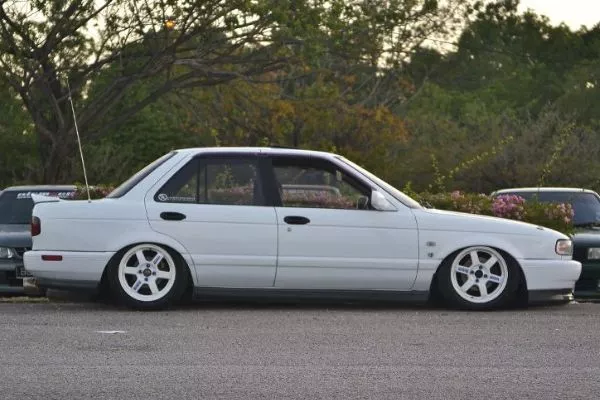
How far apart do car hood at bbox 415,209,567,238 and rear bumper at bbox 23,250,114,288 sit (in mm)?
2719

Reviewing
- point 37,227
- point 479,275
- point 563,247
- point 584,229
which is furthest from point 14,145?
A: point 563,247

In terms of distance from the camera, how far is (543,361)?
9.61 metres

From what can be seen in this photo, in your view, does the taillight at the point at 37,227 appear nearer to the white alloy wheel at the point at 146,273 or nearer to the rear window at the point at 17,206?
the white alloy wheel at the point at 146,273

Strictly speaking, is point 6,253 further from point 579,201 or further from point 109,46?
point 109,46

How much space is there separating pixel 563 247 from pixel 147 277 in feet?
12.0

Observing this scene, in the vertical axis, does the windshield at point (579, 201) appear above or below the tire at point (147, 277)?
above

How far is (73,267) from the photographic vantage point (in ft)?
42.1

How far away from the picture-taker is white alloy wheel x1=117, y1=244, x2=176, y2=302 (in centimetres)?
1279

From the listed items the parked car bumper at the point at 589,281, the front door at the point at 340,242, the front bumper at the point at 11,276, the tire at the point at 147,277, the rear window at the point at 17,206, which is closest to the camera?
the tire at the point at 147,277

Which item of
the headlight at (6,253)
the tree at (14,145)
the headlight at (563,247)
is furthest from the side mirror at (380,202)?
the tree at (14,145)

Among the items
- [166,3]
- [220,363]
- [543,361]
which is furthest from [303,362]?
[166,3]

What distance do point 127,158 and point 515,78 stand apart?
37648 millimetres

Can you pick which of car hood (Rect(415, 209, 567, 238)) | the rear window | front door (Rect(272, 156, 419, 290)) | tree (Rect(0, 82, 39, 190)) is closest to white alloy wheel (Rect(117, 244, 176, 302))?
front door (Rect(272, 156, 419, 290))

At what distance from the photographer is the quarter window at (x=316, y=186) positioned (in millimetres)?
13094
